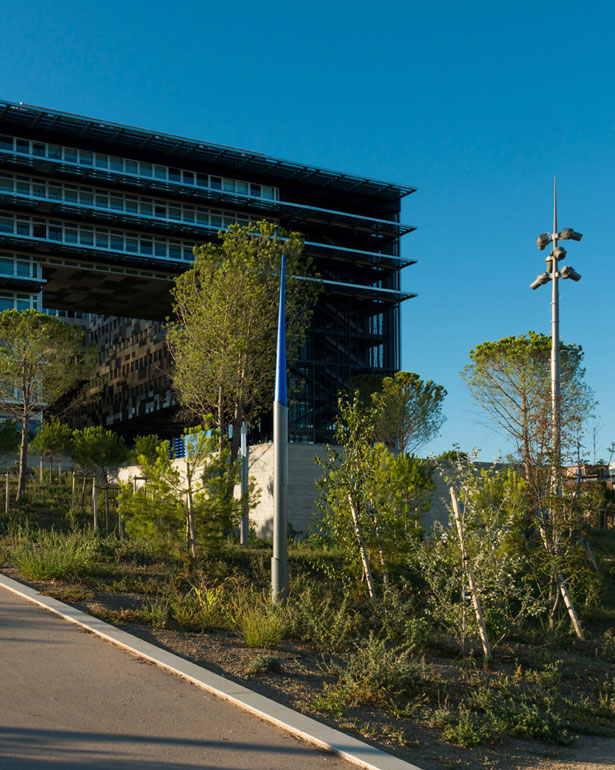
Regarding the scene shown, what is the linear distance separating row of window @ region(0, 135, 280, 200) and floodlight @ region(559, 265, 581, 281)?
5255 cm

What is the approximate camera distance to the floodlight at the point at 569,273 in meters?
19.8

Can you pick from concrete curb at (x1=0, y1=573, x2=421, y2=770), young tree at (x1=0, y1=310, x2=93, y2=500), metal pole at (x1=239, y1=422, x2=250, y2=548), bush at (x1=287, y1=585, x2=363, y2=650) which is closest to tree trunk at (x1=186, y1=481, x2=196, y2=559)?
metal pole at (x1=239, y1=422, x2=250, y2=548)

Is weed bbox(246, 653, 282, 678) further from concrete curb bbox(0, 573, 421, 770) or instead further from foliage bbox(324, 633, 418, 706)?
foliage bbox(324, 633, 418, 706)

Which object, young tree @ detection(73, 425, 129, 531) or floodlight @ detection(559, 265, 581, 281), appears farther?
young tree @ detection(73, 425, 129, 531)

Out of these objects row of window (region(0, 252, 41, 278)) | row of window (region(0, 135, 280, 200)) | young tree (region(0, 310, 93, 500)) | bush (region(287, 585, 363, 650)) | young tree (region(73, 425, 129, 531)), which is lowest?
bush (region(287, 585, 363, 650))

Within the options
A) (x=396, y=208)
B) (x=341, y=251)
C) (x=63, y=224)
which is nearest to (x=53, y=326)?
(x=63, y=224)

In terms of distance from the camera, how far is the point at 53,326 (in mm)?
39906

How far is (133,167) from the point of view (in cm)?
6725

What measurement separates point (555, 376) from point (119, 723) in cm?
1416

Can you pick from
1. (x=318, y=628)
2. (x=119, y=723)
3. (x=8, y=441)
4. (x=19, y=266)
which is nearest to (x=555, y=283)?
(x=318, y=628)

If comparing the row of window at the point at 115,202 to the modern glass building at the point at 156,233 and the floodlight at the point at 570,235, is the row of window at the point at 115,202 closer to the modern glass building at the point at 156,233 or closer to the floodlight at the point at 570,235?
the modern glass building at the point at 156,233

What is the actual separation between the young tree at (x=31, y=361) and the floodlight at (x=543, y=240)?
24375 millimetres

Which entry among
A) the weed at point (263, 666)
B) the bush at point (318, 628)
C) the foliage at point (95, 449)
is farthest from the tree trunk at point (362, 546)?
the foliage at point (95, 449)

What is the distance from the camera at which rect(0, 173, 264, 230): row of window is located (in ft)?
207
